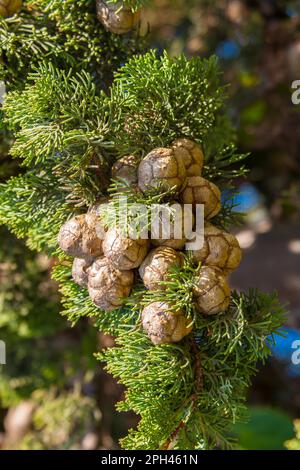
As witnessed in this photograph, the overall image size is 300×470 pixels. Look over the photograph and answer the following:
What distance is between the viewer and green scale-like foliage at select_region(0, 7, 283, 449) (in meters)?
0.56

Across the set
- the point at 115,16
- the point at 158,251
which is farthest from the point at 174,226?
the point at 115,16

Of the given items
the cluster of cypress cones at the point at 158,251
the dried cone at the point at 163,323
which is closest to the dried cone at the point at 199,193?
the cluster of cypress cones at the point at 158,251

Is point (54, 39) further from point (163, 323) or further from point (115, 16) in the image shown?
point (163, 323)

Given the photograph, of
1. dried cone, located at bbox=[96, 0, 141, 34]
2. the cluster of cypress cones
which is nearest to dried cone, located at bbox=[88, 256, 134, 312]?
the cluster of cypress cones

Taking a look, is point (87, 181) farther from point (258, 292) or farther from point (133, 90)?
point (258, 292)

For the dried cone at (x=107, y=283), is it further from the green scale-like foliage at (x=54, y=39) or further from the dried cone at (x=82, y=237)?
the green scale-like foliage at (x=54, y=39)

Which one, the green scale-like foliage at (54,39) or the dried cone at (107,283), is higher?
the green scale-like foliage at (54,39)

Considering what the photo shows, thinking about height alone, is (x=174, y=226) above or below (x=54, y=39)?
below

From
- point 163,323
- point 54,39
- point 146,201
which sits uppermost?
point 54,39

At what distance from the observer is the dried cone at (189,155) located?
59 centimetres

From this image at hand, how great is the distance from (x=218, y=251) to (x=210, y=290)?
40 millimetres

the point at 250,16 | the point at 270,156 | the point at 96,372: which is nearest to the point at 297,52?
the point at 250,16

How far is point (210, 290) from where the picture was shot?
55 cm

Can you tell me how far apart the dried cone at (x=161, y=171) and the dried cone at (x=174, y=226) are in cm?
2
